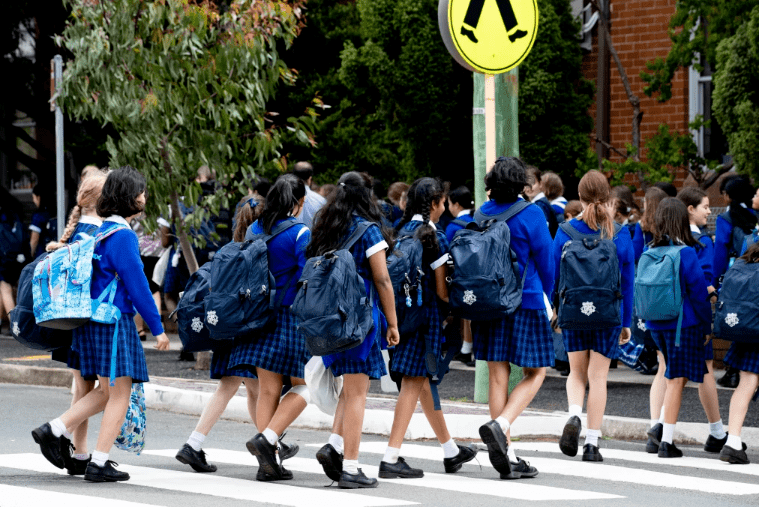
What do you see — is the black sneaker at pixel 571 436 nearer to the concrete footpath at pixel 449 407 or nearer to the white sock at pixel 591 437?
the white sock at pixel 591 437

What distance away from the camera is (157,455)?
8898mm

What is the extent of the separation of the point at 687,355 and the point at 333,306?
9.82 ft

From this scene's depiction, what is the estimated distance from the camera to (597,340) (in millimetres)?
8703

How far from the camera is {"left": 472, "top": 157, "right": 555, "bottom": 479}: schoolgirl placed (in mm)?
7777

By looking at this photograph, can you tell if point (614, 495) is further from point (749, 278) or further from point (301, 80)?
point (301, 80)

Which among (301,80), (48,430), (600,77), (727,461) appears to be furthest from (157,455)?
(301,80)

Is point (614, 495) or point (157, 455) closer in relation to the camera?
point (614, 495)

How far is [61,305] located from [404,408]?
2055 millimetres

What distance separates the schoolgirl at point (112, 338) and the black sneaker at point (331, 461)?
1.12m

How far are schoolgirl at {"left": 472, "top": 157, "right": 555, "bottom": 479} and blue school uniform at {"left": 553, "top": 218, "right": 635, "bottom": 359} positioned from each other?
0.85 meters

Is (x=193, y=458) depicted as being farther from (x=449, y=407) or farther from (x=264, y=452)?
(x=449, y=407)

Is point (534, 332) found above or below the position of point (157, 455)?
above

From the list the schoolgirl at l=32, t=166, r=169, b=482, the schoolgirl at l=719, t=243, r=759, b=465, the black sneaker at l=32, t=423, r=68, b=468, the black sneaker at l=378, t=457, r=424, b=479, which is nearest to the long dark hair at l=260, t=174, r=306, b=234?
the schoolgirl at l=32, t=166, r=169, b=482

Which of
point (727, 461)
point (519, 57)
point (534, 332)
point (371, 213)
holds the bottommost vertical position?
→ point (727, 461)
